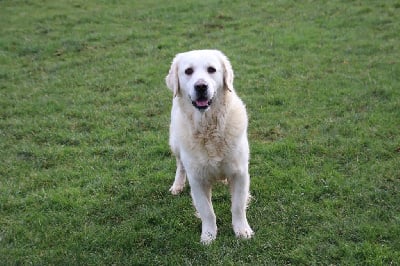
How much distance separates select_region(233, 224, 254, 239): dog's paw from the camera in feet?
15.3

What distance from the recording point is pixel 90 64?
10617mm

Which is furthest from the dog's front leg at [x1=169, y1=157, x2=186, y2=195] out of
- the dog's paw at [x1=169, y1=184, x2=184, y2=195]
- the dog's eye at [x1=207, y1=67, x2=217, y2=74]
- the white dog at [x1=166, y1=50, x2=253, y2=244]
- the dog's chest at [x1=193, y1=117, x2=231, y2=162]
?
the dog's eye at [x1=207, y1=67, x2=217, y2=74]

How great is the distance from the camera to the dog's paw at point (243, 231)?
15.3 feet

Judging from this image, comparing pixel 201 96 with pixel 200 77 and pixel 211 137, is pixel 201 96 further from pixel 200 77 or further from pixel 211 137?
pixel 211 137

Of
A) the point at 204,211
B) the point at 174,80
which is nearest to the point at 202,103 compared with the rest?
the point at 174,80

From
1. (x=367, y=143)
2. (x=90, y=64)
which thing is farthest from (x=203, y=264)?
(x=90, y=64)

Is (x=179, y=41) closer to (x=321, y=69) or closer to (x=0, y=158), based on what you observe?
(x=321, y=69)

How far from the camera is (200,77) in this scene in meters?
4.54

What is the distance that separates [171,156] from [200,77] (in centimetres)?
221

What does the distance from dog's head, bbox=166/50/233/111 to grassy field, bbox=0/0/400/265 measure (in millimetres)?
1329

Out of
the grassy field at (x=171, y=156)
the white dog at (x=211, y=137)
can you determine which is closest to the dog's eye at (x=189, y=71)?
the white dog at (x=211, y=137)

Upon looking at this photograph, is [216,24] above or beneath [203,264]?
above

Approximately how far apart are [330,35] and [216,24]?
10.4 feet

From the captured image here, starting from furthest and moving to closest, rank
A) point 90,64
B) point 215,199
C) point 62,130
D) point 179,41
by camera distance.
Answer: point 179,41
point 90,64
point 62,130
point 215,199
